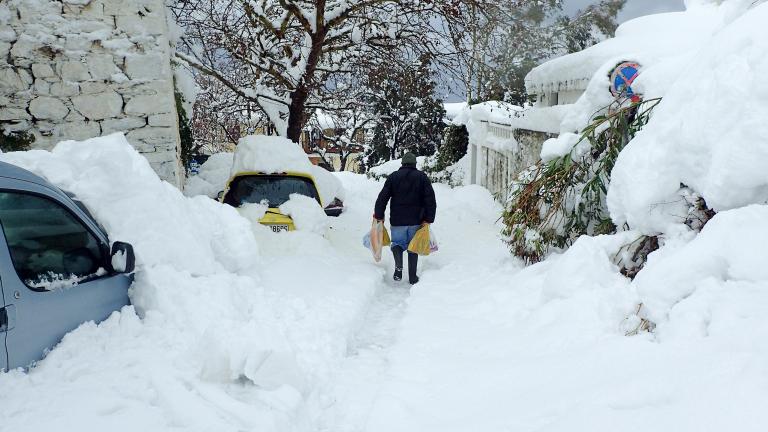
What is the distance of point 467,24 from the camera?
10.7 meters

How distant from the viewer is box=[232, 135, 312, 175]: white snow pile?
8316 millimetres

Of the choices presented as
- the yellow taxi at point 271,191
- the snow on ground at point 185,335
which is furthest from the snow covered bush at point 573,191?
the yellow taxi at point 271,191

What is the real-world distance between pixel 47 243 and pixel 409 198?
4.70 metres

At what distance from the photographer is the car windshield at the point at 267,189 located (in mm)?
7996

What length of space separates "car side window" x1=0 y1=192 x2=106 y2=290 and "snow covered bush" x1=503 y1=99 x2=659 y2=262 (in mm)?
4665

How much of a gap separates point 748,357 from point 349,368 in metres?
2.67

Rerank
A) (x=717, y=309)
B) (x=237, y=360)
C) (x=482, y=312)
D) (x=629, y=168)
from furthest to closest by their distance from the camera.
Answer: (x=482, y=312) < (x=629, y=168) < (x=237, y=360) < (x=717, y=309)

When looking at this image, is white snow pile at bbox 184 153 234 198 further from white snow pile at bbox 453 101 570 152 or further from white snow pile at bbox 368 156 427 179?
white snow pile at bbox 368 156 427 179

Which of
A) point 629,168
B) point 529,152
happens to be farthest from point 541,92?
point 629,168

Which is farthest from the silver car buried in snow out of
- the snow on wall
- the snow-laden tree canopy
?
the snow-laden tree canopy

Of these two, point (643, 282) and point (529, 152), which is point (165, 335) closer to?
point (643, 282)

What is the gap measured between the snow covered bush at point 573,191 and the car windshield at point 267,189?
3312 millimetres

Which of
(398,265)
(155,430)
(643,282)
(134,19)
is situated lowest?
(398,265)

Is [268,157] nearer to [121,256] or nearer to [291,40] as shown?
[291,40]
